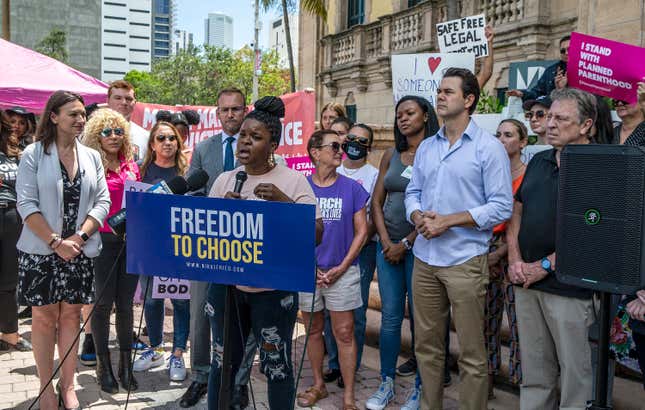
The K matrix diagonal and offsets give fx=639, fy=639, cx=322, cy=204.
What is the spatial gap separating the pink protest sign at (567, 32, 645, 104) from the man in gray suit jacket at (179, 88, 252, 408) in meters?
2.53

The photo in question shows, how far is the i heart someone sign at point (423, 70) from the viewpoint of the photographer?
6578mm

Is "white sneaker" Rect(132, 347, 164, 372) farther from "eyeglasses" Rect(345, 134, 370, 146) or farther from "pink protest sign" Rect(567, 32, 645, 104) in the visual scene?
"pink protest sign" Rect(567, 32, 645, 104)

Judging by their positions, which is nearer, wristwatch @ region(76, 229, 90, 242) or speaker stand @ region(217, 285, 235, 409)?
speaker stand @ region(217, 285, 235, 409)

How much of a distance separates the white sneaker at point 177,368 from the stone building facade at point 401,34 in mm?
4405

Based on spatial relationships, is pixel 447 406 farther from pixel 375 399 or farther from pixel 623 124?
pixel 623 124

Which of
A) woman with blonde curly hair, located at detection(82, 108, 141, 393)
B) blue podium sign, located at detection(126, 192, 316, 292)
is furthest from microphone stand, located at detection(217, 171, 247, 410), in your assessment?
woman with blonde curly hair, located at detection(82, 108, 141, 393)

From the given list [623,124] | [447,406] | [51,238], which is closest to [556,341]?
[447,406]

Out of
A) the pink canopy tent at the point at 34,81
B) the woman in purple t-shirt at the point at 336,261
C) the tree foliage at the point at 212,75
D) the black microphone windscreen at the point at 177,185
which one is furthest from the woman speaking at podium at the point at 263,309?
the tree foliage at the point at 212,75

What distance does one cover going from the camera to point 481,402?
3842mm

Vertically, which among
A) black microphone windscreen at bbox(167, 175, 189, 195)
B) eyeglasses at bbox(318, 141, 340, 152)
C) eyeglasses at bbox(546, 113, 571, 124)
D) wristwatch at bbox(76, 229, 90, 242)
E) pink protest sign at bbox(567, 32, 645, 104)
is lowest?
wristwatch at bbox(76, 229, 90, 242)

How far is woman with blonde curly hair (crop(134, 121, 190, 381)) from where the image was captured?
546 cm

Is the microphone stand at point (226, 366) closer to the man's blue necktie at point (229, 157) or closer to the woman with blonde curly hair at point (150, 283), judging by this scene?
the man's blue necktie at point (229, 157)

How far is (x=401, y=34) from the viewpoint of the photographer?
18.4 meters

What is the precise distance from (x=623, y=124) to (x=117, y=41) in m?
178
